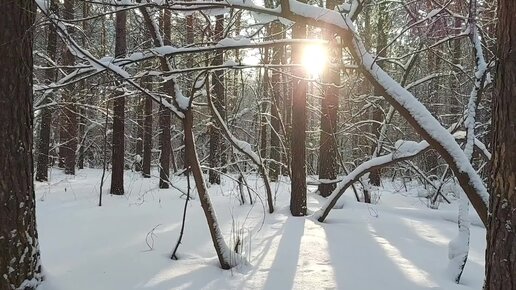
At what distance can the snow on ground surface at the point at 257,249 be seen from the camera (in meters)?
4.04

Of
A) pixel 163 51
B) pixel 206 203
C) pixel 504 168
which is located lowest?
pixel 206 203

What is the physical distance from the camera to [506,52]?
2230mm

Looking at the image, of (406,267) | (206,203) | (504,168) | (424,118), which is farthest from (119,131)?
(504,168)

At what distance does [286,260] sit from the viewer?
4.75 metres

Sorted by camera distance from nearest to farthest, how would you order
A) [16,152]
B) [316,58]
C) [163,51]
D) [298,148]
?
[16,152] → [163,51] → [316,58] → [298,148]

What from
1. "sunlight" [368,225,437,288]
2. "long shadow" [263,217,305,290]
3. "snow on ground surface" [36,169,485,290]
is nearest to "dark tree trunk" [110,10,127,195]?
"snow on ground surface" [36,169,485,290]

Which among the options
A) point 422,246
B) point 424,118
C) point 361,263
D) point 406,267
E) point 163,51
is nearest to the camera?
point 424,118

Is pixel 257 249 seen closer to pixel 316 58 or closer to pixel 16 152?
pixel 316 58

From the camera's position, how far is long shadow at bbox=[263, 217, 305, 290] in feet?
13.3

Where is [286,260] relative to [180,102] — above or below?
below

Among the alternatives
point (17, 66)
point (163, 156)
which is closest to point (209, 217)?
point (17, 66)

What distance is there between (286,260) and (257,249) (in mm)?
590

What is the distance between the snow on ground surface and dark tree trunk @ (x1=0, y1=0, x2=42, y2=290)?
0.47m

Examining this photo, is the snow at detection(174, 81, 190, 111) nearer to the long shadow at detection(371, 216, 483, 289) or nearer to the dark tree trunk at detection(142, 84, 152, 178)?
the long shadow at detection(371, 216, 483, 289)
